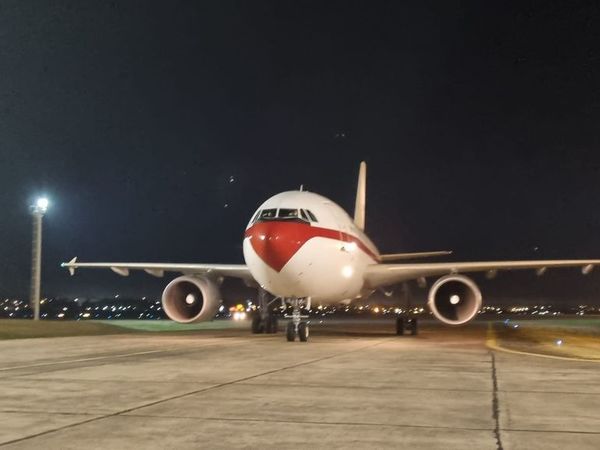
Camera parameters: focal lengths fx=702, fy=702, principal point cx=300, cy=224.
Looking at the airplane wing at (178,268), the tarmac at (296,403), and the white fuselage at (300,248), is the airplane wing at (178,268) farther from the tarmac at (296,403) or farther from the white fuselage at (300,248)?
the tarmac at (296,403)

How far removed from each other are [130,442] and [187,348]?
11.2m

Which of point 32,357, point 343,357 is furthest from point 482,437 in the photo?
point 32,357

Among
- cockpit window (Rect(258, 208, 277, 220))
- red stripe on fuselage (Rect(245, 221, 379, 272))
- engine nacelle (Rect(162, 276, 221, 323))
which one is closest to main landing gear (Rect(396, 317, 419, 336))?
engine nacelle (Rect(162, 276, 221, 323))

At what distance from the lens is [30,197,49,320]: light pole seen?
2911cm

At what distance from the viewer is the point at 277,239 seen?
17875mm

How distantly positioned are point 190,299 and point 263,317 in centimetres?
380

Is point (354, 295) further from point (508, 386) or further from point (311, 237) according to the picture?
point (508, 386)

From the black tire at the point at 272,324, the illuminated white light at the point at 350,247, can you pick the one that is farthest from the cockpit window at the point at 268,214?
the black tire at the point at 272,324

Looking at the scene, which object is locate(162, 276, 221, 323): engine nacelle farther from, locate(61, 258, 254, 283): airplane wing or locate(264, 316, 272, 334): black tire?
locate(264, 316, 272, 334): black tire

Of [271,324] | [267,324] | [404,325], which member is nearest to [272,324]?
[271,324]

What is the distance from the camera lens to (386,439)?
19.3ft

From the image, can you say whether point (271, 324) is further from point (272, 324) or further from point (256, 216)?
point (256, 216)

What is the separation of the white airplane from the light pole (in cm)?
534

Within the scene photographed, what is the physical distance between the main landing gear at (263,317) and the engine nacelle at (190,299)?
9.48 feet
